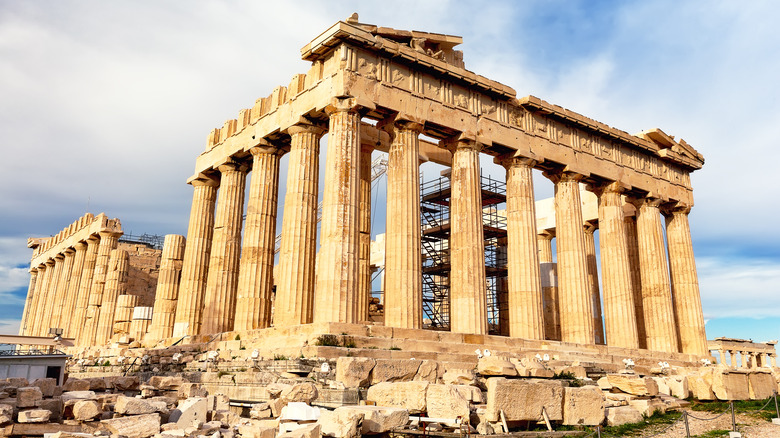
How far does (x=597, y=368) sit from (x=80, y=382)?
15.0 m

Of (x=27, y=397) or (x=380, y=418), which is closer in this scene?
(x=380, y=418)

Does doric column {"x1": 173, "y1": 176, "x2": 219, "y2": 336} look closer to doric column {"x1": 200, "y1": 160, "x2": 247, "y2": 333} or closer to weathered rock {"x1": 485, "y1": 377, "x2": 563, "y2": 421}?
doric column {"x1": 200, "y1": 160, "x2": 247, "y2": 333}

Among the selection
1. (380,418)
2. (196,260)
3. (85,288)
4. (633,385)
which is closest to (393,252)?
(633,385)

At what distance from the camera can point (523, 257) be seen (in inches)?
950

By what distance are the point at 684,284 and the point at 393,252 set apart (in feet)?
59.2

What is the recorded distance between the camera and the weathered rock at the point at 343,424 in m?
9.73

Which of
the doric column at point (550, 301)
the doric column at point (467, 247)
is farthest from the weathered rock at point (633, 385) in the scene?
the doric column at point (550, 301)

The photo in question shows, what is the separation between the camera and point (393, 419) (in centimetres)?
1038

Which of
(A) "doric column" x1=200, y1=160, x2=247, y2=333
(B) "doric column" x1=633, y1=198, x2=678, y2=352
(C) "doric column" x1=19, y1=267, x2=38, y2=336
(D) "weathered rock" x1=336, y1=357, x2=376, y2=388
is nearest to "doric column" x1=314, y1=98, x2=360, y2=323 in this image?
(D) "weathered rock" x1=336, y1=357, x2=376, y2=388

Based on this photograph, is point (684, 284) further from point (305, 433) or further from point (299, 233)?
point (305, 433)

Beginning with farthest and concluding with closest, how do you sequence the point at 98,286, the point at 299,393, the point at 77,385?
1. the point at 98,286
2. the point at 77,385
3. the point at 299,393

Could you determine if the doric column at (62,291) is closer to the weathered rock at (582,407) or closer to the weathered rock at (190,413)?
the weathered rock at (190,413)

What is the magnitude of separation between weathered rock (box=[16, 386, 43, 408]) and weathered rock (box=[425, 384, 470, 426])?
701 cm

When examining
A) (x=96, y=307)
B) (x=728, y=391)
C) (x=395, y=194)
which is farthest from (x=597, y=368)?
(x=96, y=307)
